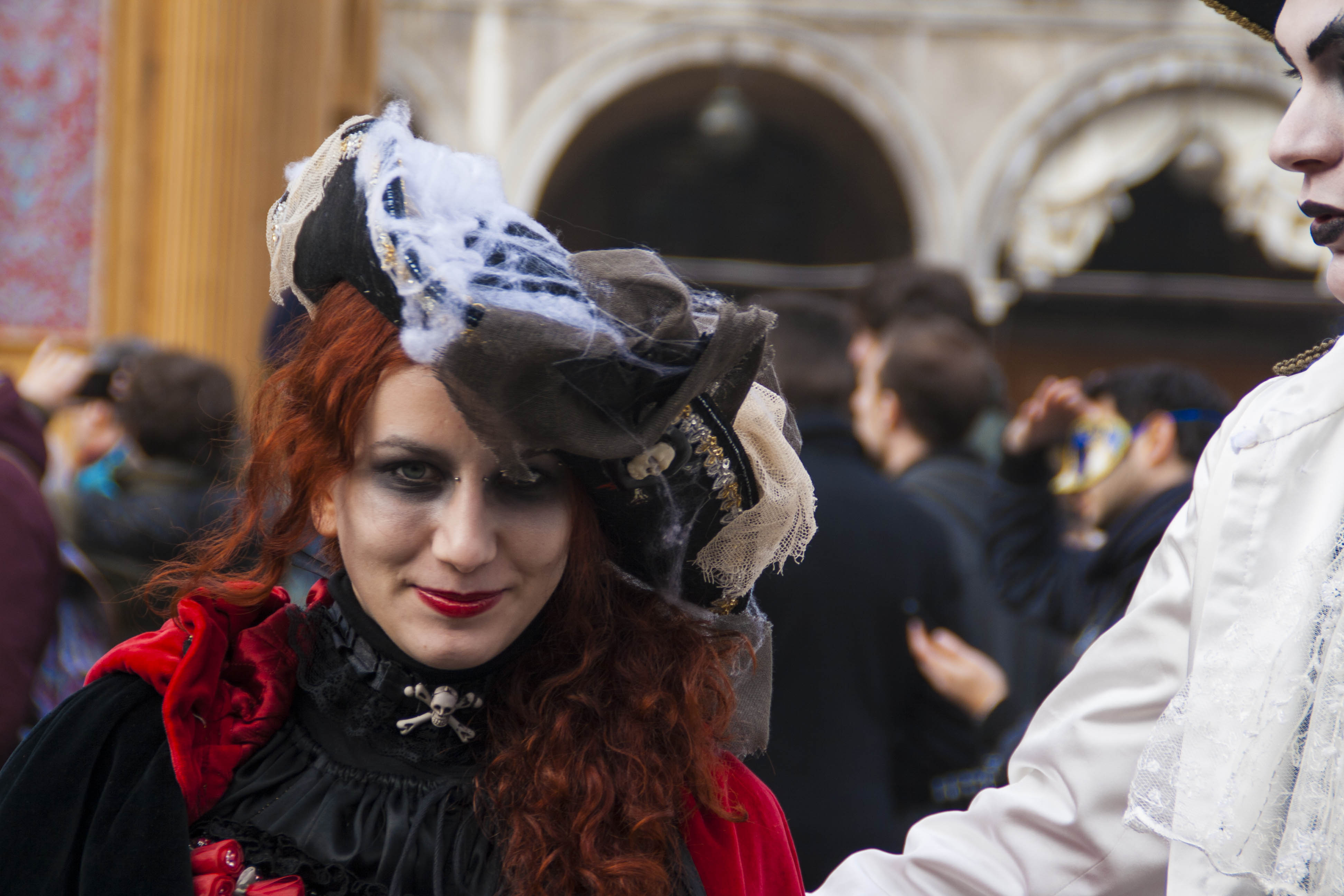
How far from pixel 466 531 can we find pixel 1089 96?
A: 10691mm

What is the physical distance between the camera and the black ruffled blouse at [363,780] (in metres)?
1.37

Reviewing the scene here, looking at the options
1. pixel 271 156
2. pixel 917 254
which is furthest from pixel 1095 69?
pixel 271 156

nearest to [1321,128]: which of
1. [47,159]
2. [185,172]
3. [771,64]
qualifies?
[185,172]

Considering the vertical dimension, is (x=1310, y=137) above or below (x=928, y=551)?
above

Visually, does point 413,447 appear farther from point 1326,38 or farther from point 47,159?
point 47,159

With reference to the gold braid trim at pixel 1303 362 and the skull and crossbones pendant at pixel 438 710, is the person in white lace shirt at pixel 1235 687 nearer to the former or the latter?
the gold braid trim at pixel 1303 362

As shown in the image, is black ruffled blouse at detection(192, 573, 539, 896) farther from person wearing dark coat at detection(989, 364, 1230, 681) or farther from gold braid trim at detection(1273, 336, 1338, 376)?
person wearing dark coat at detection(989, 364, 1230, 681)

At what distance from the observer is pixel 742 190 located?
1262cm

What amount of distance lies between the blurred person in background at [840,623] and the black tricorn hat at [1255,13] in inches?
49.0

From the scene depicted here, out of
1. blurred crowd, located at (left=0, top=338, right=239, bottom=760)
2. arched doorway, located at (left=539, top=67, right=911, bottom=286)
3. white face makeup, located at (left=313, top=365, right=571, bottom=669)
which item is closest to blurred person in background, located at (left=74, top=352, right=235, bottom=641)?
blurred crowd, located at (left=0, top=338, right=239, bottom=760)

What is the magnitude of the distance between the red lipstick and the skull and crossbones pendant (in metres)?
0.12

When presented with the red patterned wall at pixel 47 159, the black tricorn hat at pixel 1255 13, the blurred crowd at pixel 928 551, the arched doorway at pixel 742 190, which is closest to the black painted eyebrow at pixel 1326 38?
the black tricorn hat at pixel 1255 13

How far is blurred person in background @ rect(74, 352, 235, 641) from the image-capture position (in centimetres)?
312

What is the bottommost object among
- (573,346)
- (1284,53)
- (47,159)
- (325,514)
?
(325,514)
